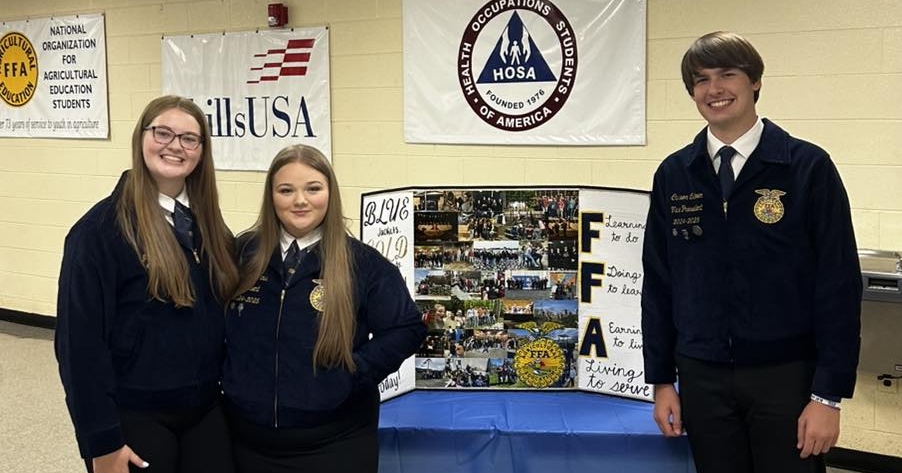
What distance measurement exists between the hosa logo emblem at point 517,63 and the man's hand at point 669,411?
1962mm

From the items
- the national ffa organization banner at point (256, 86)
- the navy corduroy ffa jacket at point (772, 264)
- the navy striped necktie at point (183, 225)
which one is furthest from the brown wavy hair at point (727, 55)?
the national ffa organization banner at point (256, 86)

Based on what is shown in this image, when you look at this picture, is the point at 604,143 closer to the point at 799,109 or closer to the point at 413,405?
the point at 799,109

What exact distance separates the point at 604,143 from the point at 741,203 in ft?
6.13

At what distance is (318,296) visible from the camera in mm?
1904

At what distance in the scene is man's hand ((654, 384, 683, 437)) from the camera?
2043 mm

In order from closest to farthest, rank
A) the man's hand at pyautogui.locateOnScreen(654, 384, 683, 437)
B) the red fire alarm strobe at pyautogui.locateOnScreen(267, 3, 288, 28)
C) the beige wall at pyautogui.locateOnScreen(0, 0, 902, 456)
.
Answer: the man's hand at pyautogui.locateOnScreen(654, 384, 683, 437) < the beige wall at pyautogui.locateOnScreen(0, 0, 902, 456) < the red fire alarm strobe at pyautogui.locateOnScreen(267, 3, 288, 28)

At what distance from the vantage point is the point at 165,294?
1.80 meters

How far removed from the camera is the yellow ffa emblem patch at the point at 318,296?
1.90 metres

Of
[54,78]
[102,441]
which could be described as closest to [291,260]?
[102,441]

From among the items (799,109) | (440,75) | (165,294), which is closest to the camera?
Answer: (165,294)

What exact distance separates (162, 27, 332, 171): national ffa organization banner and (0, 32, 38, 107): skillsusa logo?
4.52ft

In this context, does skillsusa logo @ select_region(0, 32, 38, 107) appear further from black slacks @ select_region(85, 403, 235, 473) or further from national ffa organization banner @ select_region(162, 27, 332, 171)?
black slacks @ select_region(85, 403, 235, 473)

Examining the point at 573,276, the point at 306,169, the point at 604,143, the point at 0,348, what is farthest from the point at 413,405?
the point at 0,348

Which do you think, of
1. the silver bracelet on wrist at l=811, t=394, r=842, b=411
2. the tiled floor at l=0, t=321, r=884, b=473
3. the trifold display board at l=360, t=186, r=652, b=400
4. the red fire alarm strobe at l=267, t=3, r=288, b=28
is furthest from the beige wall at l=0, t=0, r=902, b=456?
the silver bracelet on wrist at l=811, t=394, r=842, b=411
